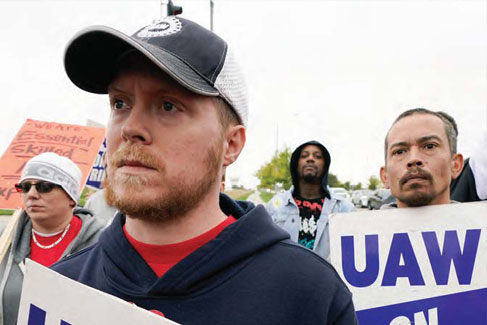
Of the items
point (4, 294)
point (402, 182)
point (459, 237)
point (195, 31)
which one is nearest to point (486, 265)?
point (459, 237)

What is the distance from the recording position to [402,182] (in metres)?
2.17

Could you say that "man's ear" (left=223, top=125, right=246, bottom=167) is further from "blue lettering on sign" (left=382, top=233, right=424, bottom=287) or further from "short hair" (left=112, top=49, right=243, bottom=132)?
"blue lettering on sign" (left=382, top=233, right=424, bottom=287)

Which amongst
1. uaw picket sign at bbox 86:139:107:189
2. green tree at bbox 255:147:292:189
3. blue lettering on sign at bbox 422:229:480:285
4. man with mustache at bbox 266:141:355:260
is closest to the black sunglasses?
man with mustache at bbox 266:141:355:260

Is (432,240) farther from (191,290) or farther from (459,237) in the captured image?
(191,290)

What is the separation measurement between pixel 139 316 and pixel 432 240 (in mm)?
1643

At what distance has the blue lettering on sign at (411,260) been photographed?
2.03 metres

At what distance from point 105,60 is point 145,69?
0.15 metres

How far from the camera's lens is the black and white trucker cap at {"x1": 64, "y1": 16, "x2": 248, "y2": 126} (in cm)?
110

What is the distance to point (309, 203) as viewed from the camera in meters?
4.14

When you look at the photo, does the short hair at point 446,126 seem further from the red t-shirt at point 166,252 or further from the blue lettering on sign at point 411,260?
the red t-shirt at point 166,252

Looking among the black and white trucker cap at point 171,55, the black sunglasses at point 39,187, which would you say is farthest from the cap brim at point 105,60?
the black sunglasses at point 39,187

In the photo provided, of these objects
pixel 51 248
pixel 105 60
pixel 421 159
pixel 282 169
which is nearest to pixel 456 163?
pixel 421 159

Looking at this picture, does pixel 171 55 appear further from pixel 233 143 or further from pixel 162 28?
pixel 233 143

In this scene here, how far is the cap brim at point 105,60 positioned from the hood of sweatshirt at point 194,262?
1.29ft
